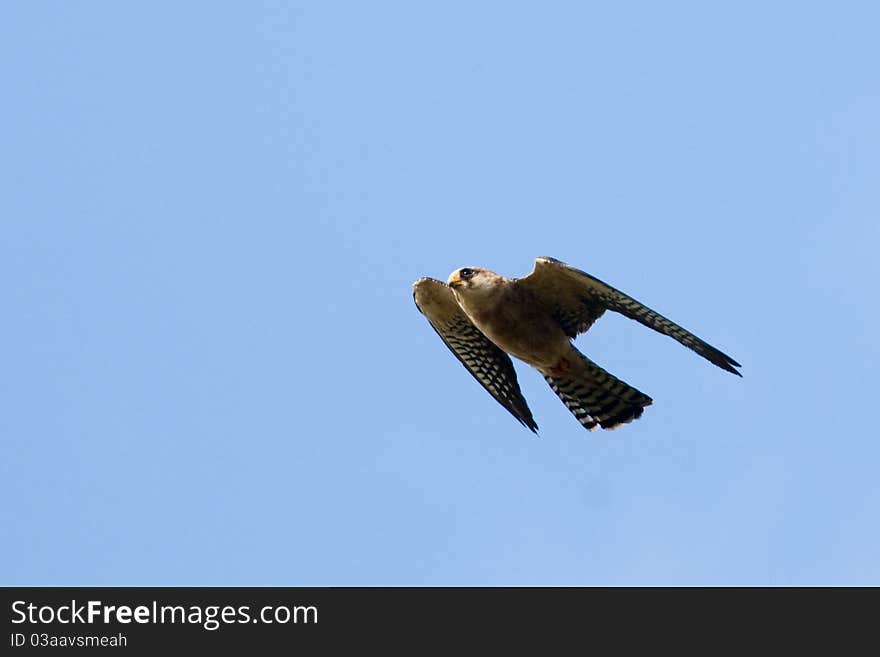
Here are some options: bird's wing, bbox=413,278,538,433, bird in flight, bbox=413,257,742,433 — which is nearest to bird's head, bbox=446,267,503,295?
bird in flight, bbox=413,257,742,433

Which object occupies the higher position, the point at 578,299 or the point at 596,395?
the point at 578,299

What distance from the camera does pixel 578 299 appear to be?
55.5 feet

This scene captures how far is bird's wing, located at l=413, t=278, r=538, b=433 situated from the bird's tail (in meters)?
0.77

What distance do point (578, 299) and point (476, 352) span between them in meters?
1.94

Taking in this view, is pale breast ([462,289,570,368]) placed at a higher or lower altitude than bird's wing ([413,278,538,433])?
lower

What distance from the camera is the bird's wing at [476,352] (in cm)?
1808

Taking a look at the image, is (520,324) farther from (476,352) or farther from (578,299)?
(476,352)

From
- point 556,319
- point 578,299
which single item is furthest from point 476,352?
point 578,299

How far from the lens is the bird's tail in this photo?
1720 centimetres

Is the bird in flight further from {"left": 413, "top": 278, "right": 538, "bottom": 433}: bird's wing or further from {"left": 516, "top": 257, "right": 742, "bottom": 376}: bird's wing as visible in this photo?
{"left": 413, "top": 278, "right": 538, "bottom": 433}: bird's wing
